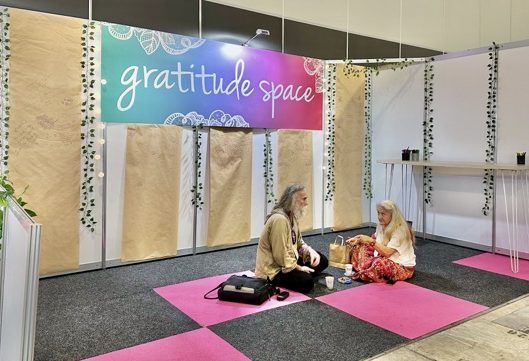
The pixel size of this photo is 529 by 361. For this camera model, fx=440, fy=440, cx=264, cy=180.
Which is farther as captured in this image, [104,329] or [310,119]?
[310,119]

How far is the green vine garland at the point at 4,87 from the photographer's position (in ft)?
13.3

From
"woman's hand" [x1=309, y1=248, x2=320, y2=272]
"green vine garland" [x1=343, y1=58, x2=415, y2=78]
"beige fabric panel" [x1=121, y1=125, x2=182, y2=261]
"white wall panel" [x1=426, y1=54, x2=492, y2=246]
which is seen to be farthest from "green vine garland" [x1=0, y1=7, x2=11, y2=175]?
"white wall panel" [x1=426, y1=54, x2=492, y2=246]

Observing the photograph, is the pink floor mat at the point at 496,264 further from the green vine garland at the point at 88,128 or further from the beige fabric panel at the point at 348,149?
the green vine garland at the point at 88,128

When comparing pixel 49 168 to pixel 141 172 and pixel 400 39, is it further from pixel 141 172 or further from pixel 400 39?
pixel 400 39

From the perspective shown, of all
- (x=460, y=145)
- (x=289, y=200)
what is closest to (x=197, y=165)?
(x=289, y=200)

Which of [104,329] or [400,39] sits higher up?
[400,39]

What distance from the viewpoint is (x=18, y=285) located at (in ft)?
6.15

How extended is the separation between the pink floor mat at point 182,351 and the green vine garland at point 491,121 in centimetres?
413

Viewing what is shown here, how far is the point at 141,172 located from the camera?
488 cm

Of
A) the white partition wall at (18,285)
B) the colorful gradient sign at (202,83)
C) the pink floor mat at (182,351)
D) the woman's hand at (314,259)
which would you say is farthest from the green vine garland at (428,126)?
the white partition wall at (18,285)

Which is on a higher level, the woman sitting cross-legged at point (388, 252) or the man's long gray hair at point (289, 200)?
the man's long gray hair at point (289, 200)

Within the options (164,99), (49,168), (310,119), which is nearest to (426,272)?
(310,119)

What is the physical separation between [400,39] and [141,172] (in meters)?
5.10

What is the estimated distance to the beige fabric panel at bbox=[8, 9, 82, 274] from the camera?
4.14m
